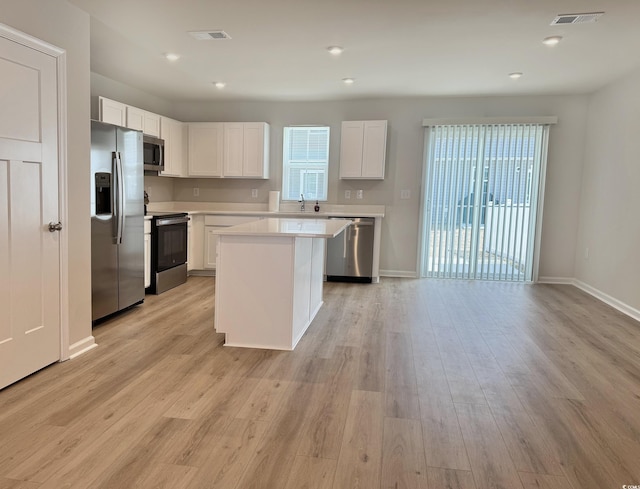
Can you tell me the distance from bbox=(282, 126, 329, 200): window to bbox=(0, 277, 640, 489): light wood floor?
2.92m

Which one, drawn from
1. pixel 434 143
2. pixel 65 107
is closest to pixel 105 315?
pixel 65 107

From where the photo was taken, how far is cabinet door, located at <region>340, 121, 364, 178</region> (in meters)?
5.87

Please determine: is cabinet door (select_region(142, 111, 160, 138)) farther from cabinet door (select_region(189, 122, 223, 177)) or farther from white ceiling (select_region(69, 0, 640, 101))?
cabinet door (select_region(189, 122, 223, 177))

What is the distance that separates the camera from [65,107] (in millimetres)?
2777

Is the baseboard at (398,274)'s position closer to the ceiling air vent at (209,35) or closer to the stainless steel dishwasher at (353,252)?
the stainless steel dishwasher at (353,252)

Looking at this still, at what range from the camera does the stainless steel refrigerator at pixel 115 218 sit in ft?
11.4

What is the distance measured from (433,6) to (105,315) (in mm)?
3542

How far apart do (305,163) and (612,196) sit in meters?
3.87

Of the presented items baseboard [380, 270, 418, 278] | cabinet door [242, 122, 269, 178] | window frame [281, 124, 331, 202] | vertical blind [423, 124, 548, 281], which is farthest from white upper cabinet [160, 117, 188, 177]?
vertical blind [423, 124, 548, 281]

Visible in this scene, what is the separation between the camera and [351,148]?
233 inches

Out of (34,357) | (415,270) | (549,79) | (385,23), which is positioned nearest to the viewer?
(34,357)

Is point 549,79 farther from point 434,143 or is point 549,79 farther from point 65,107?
point 65,107

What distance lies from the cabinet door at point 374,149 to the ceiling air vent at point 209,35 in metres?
2.60

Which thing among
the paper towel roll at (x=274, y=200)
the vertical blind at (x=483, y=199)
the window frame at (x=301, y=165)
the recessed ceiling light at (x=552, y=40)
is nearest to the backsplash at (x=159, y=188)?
the paper towel roll at (x=274, y=200)
